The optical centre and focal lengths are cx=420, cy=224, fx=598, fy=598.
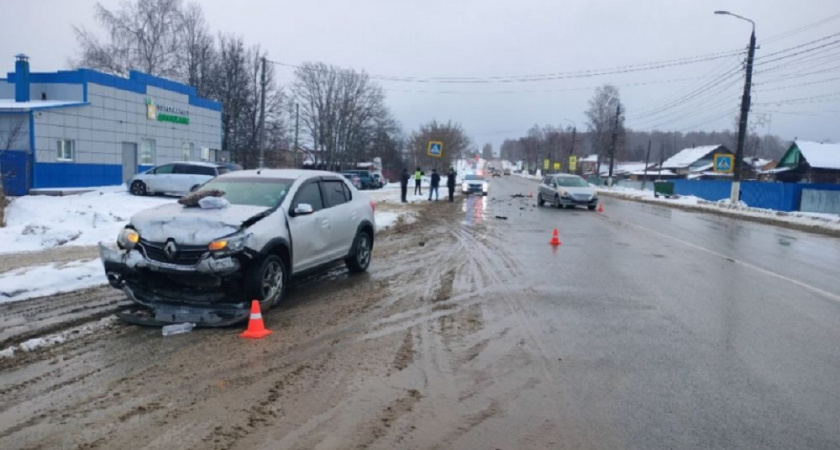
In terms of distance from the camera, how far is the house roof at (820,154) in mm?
53750

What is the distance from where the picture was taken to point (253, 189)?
8.09m

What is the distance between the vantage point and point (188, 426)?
12.9 ft

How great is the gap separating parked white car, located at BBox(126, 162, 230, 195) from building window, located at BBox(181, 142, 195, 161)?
13.1 metres

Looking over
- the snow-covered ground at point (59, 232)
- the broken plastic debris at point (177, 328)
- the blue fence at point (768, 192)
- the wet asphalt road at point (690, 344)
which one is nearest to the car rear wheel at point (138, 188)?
the snow-covered ground at point (59, 232)

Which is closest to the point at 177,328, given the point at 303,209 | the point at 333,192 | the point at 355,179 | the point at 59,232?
the point at 303,209

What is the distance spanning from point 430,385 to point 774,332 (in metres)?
4.30

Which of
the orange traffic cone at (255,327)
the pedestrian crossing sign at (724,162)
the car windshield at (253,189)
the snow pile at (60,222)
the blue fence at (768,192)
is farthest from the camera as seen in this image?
the pedestrian crossing sign at (724,162)

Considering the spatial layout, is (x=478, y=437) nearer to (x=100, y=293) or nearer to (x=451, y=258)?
(x=100, y=293)

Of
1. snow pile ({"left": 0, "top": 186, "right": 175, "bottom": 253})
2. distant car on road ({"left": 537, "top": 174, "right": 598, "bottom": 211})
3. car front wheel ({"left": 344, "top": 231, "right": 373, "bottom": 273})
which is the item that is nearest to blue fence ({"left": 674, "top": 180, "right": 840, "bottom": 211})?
distant car on road ({"left": 537, "top": 174, "right": 598, "bottom": 211})

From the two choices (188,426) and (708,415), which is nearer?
(188,426)

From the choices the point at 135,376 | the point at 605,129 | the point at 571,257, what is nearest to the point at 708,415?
the point at 135,376

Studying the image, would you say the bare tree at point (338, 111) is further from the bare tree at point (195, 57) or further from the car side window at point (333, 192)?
the car side window at point (333, 192)

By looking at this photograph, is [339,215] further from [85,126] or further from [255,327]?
[85,126]

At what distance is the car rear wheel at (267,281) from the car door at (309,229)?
0.37 m
